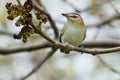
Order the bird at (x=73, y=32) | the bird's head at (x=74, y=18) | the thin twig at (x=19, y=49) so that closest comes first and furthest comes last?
the bird's head at (x=74, y=18), the bird at (x=73, y=32), the thin twig at (x=19, y=49)

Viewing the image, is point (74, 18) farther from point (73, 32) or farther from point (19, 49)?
point (19, 49)

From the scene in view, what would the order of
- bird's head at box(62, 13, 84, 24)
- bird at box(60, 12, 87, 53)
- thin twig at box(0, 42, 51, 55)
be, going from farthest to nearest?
thin twig at box(0, 42, 51, 55) < bird at box(60, 12, 87, 53) < bird's head at box(62, 13, 84, 24)

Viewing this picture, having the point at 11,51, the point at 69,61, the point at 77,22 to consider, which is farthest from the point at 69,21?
the point at 69,61

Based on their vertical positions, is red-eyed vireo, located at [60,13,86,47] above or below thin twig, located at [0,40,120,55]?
above

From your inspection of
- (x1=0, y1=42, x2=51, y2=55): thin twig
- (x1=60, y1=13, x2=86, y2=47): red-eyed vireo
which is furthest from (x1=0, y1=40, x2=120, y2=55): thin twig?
(x1=60, y1=13, x2=86, y2=47): red-eyed vireo

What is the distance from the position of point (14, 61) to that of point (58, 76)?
63cm

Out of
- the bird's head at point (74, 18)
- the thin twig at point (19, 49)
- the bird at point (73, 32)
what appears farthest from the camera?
the thin twig at point (19, 49)

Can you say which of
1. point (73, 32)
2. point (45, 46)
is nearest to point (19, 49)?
point (45, 46)

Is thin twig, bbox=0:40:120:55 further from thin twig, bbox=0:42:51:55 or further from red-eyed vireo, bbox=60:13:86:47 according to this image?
red-eyed vireo, bbox=60:13:86:47

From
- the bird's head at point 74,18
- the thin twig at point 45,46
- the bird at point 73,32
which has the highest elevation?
the bird's head at point 74,18

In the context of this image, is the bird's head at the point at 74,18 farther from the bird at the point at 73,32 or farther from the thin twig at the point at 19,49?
the thin twig at the point at 19,49

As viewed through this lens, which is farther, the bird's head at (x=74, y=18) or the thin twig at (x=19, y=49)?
the thin twig at (x=19, y=49)

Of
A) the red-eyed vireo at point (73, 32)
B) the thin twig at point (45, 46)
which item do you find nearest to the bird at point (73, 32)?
the red-eyed vireo at point (73, 32)

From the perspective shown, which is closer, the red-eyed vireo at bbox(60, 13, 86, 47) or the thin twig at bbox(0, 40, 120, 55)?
the red-eyed vireo at bbox(60, 13, 86, 47)
